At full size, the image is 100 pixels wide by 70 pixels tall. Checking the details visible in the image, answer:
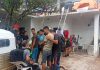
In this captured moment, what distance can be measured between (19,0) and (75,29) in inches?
271

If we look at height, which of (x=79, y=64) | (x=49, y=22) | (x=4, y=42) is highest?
(x=49, y=22)

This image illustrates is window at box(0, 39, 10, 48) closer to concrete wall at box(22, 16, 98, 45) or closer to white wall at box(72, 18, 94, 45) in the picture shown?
concrete wall at box(22, 16, 98, 45)

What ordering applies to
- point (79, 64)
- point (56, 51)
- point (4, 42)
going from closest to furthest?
point (4, 42), point (56, 51), point (79, 64)

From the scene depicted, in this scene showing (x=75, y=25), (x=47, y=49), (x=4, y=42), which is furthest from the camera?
(x=75, y=25)

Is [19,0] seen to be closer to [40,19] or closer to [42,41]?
[42,41]

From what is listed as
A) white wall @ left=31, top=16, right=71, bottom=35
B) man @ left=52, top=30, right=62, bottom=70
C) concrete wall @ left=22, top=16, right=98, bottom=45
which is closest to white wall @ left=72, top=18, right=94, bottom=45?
concrete wall @ left=22, top=16, right=98, bottom=45

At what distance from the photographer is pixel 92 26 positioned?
1881 cm

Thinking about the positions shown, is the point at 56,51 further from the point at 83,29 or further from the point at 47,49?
the point at 83,29

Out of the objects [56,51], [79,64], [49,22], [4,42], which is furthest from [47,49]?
[49,22]

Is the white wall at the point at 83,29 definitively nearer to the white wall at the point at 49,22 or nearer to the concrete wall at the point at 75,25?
the concrete wall at the point at 75,25

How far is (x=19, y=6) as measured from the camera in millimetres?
14172

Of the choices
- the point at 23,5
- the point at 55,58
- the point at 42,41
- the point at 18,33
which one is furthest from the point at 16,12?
the point at 55,58

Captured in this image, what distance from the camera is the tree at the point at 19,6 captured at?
44.8 ft

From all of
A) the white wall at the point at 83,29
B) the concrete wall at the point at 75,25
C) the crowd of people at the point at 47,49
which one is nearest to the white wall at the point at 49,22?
the concrete wall at the point at 75,25
